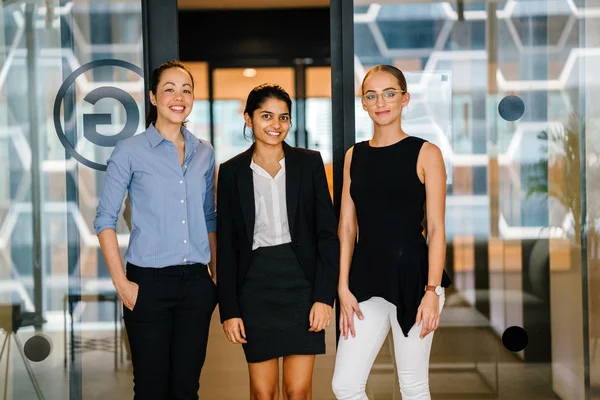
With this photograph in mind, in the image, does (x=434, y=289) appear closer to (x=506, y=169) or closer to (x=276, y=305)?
(x=276, y=305)

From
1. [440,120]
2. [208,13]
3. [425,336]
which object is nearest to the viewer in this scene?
[425,336]

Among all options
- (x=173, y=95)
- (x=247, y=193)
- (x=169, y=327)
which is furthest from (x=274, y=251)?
(x=173, y=95)

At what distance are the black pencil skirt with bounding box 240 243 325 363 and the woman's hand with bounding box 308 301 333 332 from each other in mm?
24

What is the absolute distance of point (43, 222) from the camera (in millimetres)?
3236

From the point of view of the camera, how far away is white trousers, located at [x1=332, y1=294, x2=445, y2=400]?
2.50 meters

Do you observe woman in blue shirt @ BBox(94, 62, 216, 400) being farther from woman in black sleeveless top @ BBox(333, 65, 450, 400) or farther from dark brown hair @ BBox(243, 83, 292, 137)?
woman in black sleeveless top @ BBox(333, 65, 450, 400)

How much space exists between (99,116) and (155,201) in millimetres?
866

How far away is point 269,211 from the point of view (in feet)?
8.53

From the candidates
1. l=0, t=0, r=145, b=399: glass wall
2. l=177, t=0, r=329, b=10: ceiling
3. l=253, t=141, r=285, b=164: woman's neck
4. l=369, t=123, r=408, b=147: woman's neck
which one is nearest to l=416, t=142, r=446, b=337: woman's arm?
l=369, t=123, r=408, b=147: woman's neck

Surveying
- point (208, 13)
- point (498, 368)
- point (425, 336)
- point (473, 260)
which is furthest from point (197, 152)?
point (208, 13)

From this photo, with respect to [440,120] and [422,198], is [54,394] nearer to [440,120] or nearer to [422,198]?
[422,198]

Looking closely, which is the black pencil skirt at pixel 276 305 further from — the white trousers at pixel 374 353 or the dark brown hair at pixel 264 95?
the dark brown hair at pixel 264 95

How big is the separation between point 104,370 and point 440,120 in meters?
1.91

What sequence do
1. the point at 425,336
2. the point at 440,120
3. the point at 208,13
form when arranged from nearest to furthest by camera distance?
the point at 425,336
the point at 440,120
the point at 208,13
